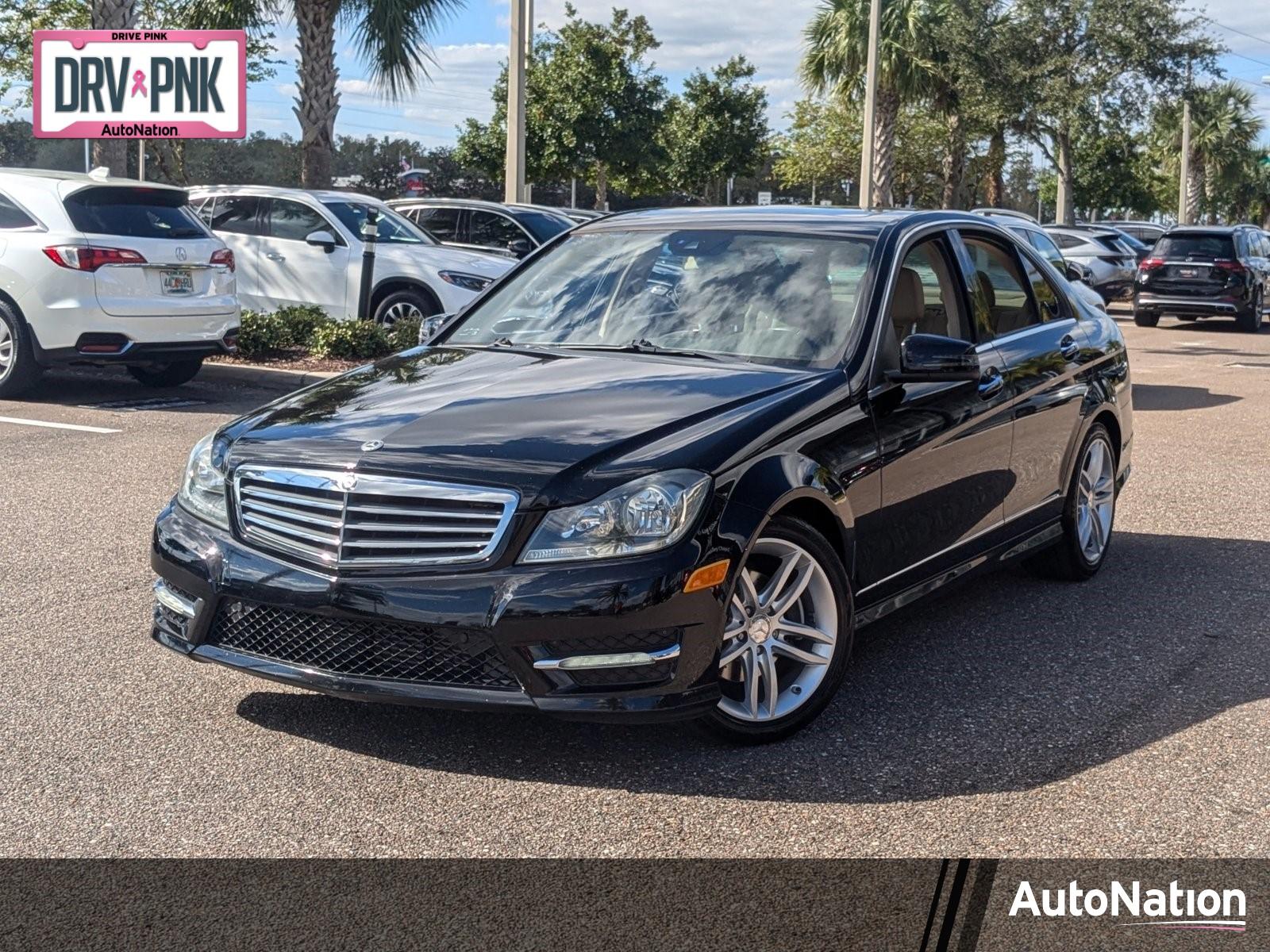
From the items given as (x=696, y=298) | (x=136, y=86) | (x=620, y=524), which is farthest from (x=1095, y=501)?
(x=136, y=86)

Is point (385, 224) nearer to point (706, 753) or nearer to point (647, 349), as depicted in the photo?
point (647, 349)

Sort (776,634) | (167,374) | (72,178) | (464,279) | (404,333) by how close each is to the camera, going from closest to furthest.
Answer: (776,634) < (72,178) < (167,374) < (404,333) < (464,279)

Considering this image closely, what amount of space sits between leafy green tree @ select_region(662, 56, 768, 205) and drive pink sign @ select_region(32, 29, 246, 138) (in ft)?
96.9

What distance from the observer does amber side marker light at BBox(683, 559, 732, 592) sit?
417 cm

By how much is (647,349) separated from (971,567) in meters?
1.49

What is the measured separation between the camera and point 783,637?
15.2 ft

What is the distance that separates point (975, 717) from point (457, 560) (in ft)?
5.87

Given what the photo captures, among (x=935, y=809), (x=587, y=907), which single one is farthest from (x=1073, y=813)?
(x=587, y=907)

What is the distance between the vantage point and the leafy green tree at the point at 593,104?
130 ft

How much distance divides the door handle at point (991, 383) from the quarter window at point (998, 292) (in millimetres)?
207

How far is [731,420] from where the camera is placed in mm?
4570

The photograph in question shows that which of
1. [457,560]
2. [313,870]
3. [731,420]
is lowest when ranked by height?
[313,870]

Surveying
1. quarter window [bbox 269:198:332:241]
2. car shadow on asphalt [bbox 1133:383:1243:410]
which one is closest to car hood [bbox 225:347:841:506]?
car shadow on asphalt [bbox 1133:383:1243:410]

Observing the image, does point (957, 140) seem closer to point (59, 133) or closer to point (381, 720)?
point (59, 133)
